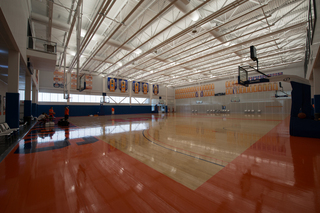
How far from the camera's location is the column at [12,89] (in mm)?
6230

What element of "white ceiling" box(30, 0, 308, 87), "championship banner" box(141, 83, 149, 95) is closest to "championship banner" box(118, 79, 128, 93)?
"championship banner" box(141, 83, 149, 95)

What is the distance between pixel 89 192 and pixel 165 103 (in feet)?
103

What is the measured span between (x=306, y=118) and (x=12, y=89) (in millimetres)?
13080

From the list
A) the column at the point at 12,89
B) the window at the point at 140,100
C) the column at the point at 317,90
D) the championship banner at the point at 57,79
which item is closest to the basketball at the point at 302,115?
the column at the point at 317,90

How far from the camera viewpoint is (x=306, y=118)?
5.86 metres

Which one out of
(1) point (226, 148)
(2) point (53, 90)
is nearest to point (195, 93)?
(2) point (53, 90)

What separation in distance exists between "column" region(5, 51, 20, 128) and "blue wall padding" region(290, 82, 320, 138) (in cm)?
1245

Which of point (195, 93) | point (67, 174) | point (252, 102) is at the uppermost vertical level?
point (195, 93)

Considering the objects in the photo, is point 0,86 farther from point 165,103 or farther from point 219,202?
point 165,103

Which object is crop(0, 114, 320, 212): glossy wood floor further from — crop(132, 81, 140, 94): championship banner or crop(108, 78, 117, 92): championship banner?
crop(132, 81, 140, 94): championship banner

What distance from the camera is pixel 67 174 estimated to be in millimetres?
2689

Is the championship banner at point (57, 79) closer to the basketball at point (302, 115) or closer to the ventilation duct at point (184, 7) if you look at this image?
the ventilation duct at point (184, 7)

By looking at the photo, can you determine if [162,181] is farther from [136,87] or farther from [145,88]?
[145,88]

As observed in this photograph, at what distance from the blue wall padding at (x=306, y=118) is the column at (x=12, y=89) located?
40.8 ft
